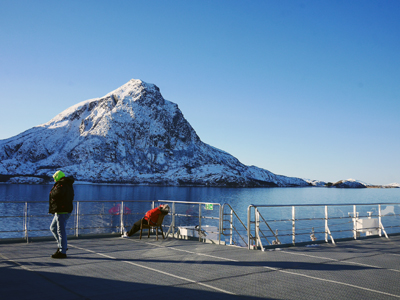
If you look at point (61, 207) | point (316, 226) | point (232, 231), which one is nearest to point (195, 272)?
point (61, 207)

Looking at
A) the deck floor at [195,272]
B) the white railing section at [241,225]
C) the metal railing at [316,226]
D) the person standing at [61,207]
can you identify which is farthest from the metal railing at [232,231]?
the person standing at [61,207]

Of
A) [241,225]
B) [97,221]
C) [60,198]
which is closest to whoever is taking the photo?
[60,198]

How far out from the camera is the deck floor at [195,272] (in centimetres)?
566

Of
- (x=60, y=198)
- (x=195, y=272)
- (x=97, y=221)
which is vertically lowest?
(x=97, y=221)

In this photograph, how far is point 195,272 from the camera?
720cm

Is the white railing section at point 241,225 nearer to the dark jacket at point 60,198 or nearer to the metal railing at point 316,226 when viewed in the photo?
the metal railing at point 316,226

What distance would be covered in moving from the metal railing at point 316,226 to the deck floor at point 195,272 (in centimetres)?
102

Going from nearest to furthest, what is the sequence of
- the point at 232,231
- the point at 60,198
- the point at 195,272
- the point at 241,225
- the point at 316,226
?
the point at 195,272 → the point at 60,198 → the point at 232,231 → the point at 316,226 → the point at 241,225

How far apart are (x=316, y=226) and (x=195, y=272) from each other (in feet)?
165

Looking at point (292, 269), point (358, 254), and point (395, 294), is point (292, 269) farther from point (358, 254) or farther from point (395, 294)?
point (358, 254)

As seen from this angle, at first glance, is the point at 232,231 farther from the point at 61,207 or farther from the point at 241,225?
the point at 241,225

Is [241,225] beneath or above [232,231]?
beneath

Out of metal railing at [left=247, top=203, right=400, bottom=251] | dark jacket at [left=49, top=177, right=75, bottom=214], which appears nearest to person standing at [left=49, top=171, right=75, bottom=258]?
dark jacket at [left=49, top=177, right=75, bottom=214]

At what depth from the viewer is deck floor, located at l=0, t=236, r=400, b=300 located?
566 centimetres
